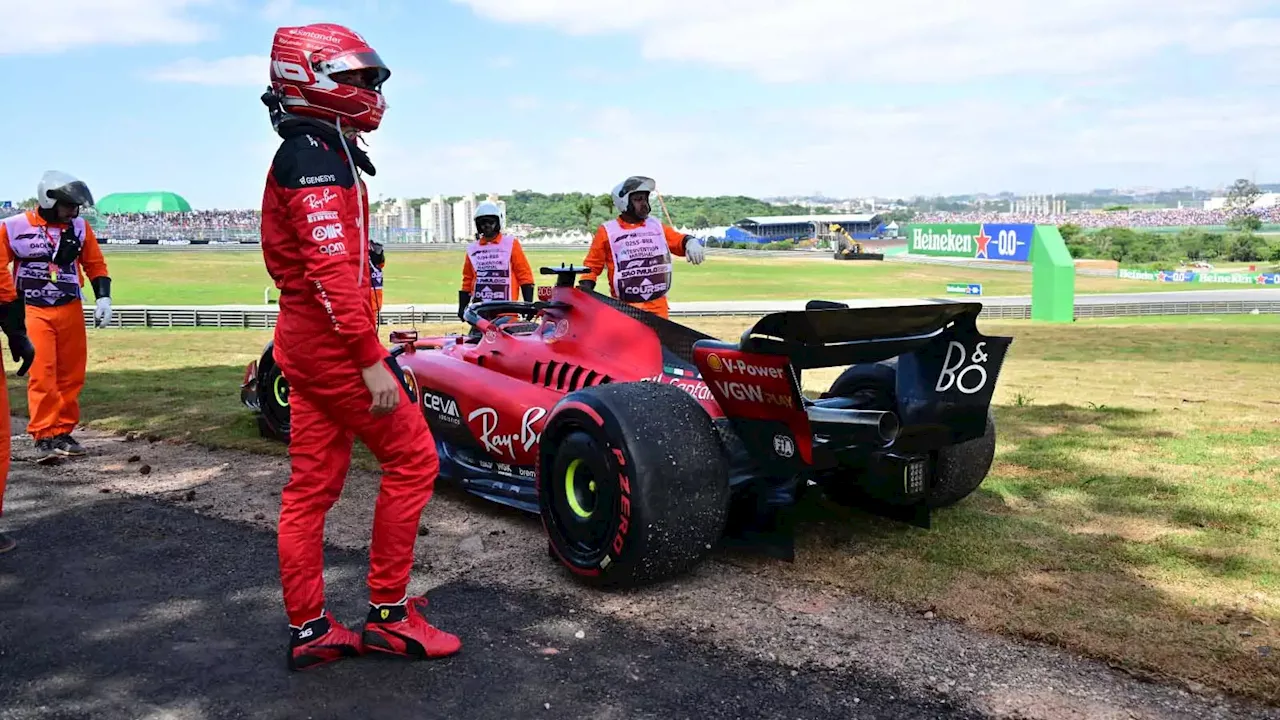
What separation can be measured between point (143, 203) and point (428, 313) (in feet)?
525

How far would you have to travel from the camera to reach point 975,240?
3919 cm

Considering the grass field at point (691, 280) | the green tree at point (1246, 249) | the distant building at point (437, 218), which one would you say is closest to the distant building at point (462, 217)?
the distant building at point (437, 218)

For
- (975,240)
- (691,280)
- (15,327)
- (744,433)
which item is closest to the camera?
(744,433)

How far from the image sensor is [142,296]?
5031 centimetres

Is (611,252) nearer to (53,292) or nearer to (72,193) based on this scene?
(72,193)

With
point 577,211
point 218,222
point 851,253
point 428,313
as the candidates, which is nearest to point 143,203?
point 218,222

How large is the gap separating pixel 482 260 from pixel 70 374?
12.0 feet

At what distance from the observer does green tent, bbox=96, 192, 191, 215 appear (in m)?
168

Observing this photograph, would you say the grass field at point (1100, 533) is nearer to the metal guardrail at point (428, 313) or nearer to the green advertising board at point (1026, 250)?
the metal guardrail at point (428, 313)

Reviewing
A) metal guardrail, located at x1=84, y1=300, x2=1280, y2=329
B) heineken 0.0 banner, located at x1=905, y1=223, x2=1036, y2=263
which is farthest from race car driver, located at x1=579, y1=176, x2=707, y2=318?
heineken 0.0 banner, located at x1=905, y1=223, x2=1036, y2=263

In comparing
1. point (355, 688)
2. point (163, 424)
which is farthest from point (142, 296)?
point (355, 688)

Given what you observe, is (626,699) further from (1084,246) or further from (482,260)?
(1084,246)

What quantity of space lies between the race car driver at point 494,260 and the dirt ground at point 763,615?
3.50 metres

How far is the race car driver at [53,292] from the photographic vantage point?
25.6ft
